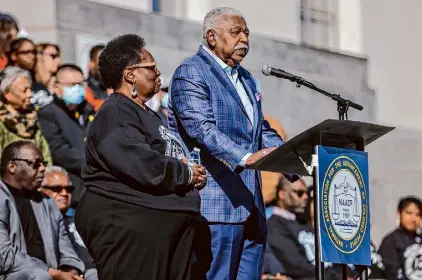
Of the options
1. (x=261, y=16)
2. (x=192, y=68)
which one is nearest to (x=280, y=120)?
(x=261, y=16)

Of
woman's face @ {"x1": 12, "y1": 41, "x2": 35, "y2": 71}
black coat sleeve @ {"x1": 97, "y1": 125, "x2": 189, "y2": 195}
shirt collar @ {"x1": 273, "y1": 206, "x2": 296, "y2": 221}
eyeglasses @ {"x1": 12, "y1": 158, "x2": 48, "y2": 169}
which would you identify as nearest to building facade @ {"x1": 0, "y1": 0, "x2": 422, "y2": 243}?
woman's face @ {"x1": 12, "y1": 41, "x2": 35, "y2": 71}

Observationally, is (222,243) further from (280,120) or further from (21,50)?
(280,120)

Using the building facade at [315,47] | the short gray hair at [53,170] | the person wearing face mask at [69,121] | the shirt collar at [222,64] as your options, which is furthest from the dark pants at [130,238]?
the building facade at [315,47]

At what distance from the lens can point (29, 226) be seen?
890cm

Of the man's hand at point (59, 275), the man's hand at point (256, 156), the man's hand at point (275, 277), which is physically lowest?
the man's hand at point (275, 277)

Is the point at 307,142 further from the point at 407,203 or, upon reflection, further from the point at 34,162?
the point at 407,203

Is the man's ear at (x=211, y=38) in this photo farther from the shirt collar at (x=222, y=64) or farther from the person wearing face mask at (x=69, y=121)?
the person wearing face mask at (x=69, y=121)

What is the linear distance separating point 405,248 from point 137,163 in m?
6.38

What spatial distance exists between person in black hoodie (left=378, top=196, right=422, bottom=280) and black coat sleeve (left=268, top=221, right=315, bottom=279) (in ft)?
4.00

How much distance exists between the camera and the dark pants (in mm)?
5918

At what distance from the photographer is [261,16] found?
14.8 metres

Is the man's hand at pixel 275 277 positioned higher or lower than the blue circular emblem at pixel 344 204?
lower

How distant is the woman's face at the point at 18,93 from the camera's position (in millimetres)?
9906

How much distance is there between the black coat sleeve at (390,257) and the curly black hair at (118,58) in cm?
596
